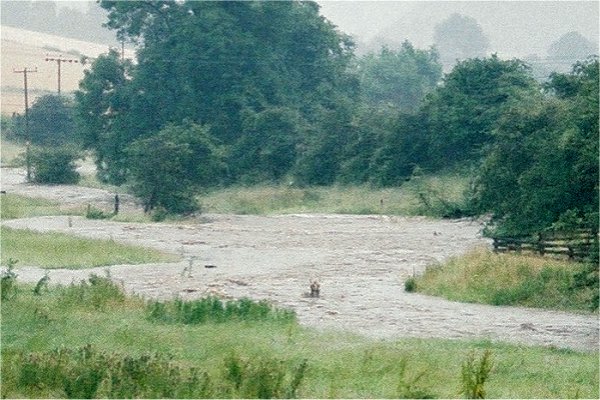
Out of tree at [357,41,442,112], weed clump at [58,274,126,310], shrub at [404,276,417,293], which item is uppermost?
tree at [357,41,442,112]

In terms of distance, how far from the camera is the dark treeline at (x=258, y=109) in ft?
199

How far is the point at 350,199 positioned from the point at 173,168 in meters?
10.5

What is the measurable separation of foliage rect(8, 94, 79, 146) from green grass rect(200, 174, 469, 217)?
1513 inches

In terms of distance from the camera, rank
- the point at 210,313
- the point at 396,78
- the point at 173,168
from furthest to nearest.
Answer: the point at 396,78 < the point at 173,168 < the point at 210,313

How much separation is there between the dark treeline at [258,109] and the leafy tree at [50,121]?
2021 centimetres

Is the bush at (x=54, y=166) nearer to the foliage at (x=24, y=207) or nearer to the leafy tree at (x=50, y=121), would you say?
the foliage at (x=24, y=207)

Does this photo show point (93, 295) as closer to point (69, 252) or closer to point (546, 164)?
point (69, 252)

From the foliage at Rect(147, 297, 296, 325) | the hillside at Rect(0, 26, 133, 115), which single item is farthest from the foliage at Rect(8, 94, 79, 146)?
the foliage at Rect(147, 297, 296, 325)

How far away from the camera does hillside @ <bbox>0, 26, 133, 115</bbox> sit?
12412cm

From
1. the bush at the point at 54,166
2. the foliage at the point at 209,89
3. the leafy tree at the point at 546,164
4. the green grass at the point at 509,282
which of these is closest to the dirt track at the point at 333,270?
the green grass at the point at 509,282

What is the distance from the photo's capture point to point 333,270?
3625 centimetres

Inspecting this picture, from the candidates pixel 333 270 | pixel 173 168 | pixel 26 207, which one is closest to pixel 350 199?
pixel 173 168

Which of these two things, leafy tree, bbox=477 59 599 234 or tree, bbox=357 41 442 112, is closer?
leafy tree, bbox=477 59 599 234

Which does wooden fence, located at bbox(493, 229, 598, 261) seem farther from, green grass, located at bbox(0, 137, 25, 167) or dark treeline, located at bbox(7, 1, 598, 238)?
green grass, located at bbox(0, 137, 25, 167)
